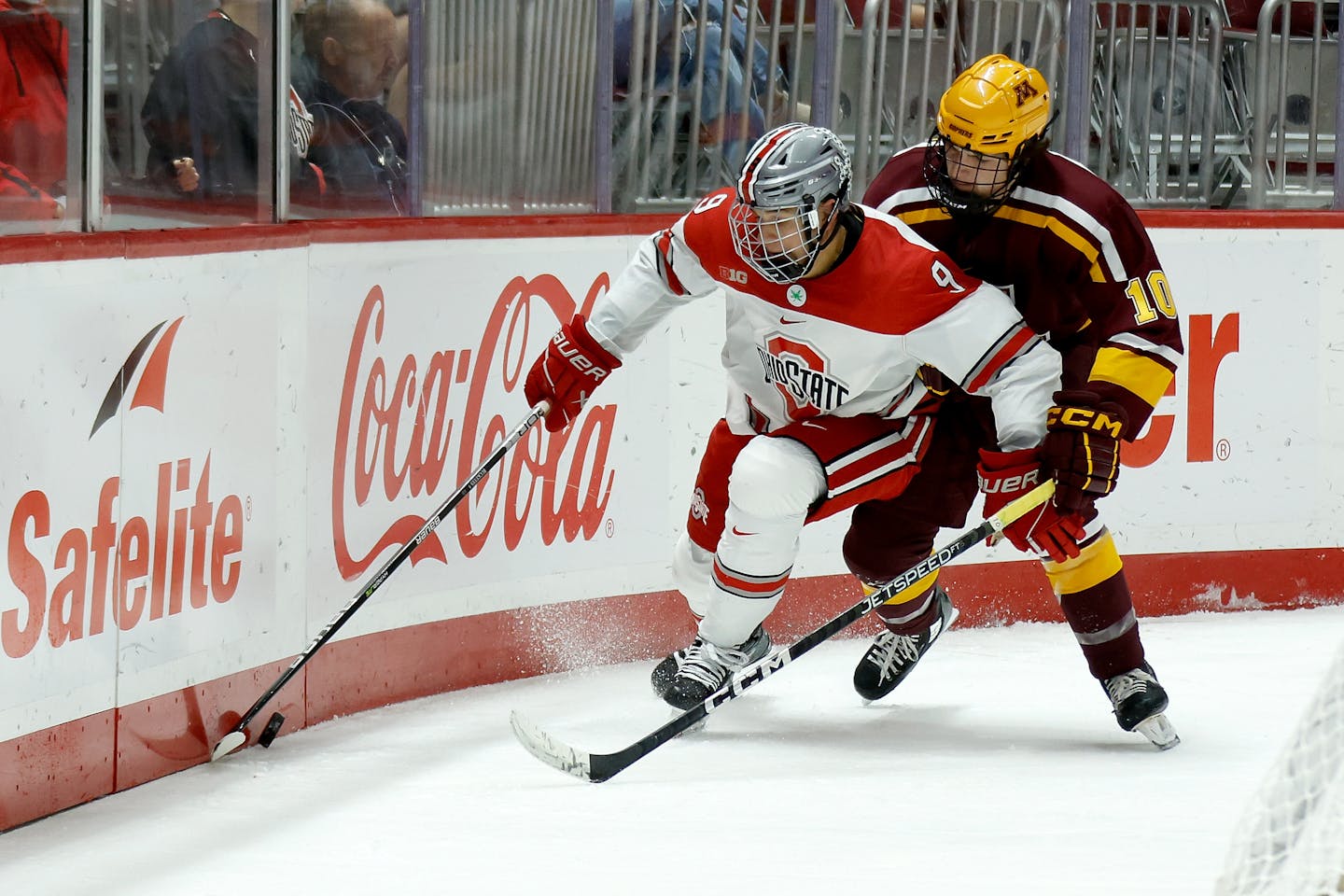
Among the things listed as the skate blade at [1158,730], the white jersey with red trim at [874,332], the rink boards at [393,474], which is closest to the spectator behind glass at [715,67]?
the rink boards at [393,474]

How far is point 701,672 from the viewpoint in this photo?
346 cm

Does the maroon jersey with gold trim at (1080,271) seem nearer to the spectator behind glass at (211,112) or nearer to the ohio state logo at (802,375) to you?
the ohio state logo at (802,375)

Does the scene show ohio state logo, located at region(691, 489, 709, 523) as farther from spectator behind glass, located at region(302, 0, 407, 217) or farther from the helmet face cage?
spectator behind glass, located at region(302, 0, 407, 217)

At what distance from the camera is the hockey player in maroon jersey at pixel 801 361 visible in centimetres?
325

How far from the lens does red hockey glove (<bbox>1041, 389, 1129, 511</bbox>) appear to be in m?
3.19

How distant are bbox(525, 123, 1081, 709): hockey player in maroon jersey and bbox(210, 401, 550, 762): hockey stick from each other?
8 centimetres

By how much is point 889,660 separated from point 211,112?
5.83ft

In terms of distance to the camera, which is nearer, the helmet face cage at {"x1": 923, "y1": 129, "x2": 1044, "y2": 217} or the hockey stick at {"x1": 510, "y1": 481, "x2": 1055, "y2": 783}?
the hockey stick at {"x1": 510, "y1": 481, "x2": 1055, "y2": 783}

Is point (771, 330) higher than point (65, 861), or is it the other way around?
point (771, 330)

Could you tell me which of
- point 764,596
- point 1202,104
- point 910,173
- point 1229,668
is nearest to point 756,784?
point 764,596

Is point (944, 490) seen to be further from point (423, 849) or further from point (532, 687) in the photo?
point (423, 849)

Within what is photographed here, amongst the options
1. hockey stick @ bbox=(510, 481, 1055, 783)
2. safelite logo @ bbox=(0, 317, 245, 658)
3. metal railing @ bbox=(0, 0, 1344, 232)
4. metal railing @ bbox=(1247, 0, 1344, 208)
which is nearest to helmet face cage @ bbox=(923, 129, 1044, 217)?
hockey stick @ bbox=(510, 481, 1055, 783)

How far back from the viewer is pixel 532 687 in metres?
3.97

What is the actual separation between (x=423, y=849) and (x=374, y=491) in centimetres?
106
